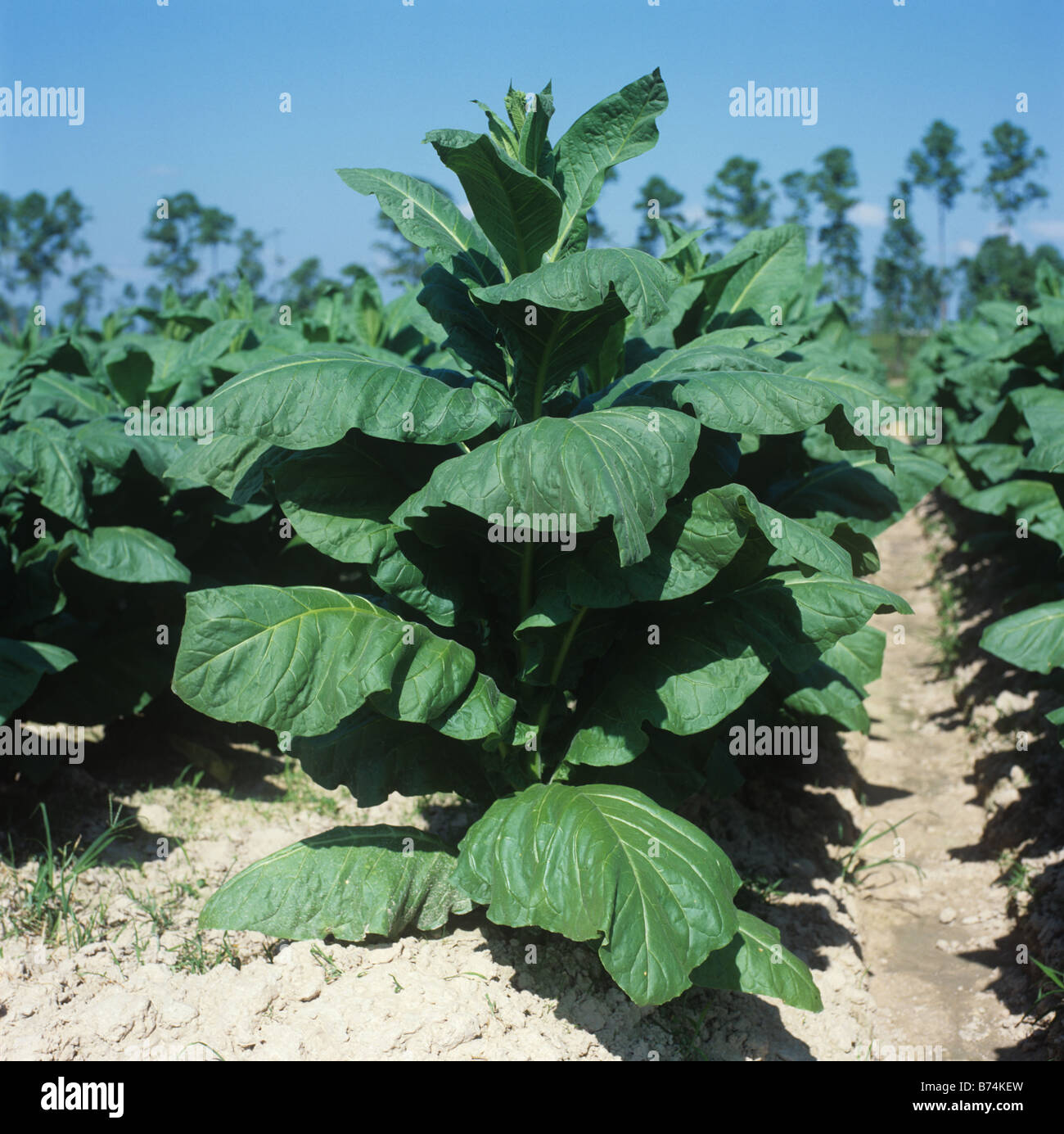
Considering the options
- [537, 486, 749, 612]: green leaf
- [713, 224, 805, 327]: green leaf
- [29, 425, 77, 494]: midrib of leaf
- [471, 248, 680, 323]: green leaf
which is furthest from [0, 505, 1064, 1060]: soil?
[713, 224, 805, 327]: green leaf

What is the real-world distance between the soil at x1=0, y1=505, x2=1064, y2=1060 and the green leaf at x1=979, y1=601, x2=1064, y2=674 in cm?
99

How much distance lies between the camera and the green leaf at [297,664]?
8.36 ft

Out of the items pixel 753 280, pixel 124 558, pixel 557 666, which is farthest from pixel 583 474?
pixel 753 280

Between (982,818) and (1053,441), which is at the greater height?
(1053,441)

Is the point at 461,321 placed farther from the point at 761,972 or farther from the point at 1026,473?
the point at 1026,473

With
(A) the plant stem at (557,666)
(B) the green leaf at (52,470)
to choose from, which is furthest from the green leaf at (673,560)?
(B) the green leaf at (52,470)

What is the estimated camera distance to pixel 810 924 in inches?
149

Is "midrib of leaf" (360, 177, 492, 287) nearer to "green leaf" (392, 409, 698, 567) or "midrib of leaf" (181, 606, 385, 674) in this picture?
"green leaf" (392, 409, 698, 567)

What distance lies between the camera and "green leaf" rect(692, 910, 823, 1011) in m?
2.72

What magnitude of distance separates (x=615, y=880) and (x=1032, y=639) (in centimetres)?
185

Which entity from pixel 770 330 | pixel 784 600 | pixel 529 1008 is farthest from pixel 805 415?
pixel 529 1008

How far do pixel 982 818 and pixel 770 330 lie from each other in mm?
2779

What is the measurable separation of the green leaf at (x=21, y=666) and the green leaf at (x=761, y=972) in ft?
7.07

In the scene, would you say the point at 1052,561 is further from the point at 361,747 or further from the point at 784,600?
the point at 361,747
